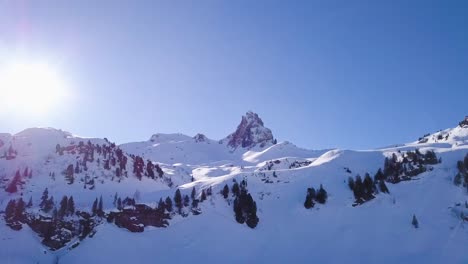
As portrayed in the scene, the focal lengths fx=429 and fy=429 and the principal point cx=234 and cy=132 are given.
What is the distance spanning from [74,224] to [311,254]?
66.3 metres

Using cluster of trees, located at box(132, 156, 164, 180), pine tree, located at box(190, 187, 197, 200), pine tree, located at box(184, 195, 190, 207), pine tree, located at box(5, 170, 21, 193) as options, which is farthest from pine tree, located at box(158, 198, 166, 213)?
pine tree, located at box(5, 170, 21, 193)

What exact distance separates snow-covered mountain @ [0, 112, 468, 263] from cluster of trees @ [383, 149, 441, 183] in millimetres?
327

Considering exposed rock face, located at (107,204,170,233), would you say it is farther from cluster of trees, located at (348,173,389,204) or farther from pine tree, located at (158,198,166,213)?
cluster of trees, located at (348,173,389,204)

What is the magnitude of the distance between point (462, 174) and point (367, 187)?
25.9 m

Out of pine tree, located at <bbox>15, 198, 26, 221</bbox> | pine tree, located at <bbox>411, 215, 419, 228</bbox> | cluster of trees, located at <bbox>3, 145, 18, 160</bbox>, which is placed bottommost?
pine tree, located at <bbox>411, 215, 419, 228</bbox>

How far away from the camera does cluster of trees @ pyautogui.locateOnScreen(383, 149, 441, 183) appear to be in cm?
13125

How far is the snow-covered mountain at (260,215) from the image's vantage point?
10512cm

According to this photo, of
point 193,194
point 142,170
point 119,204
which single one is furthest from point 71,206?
point 142,170

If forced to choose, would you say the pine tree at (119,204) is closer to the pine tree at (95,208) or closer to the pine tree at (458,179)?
the pine tree at (95,208)

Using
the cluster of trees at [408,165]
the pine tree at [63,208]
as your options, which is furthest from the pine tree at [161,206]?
the cluster of trees at [408,165]

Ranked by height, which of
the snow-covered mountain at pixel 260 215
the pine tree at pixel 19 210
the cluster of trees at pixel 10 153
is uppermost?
the cluster of trees at pixel 10 153

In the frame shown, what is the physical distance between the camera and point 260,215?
130 metres

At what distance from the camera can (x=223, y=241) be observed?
115 m

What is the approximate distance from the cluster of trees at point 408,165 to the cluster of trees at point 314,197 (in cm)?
1973
